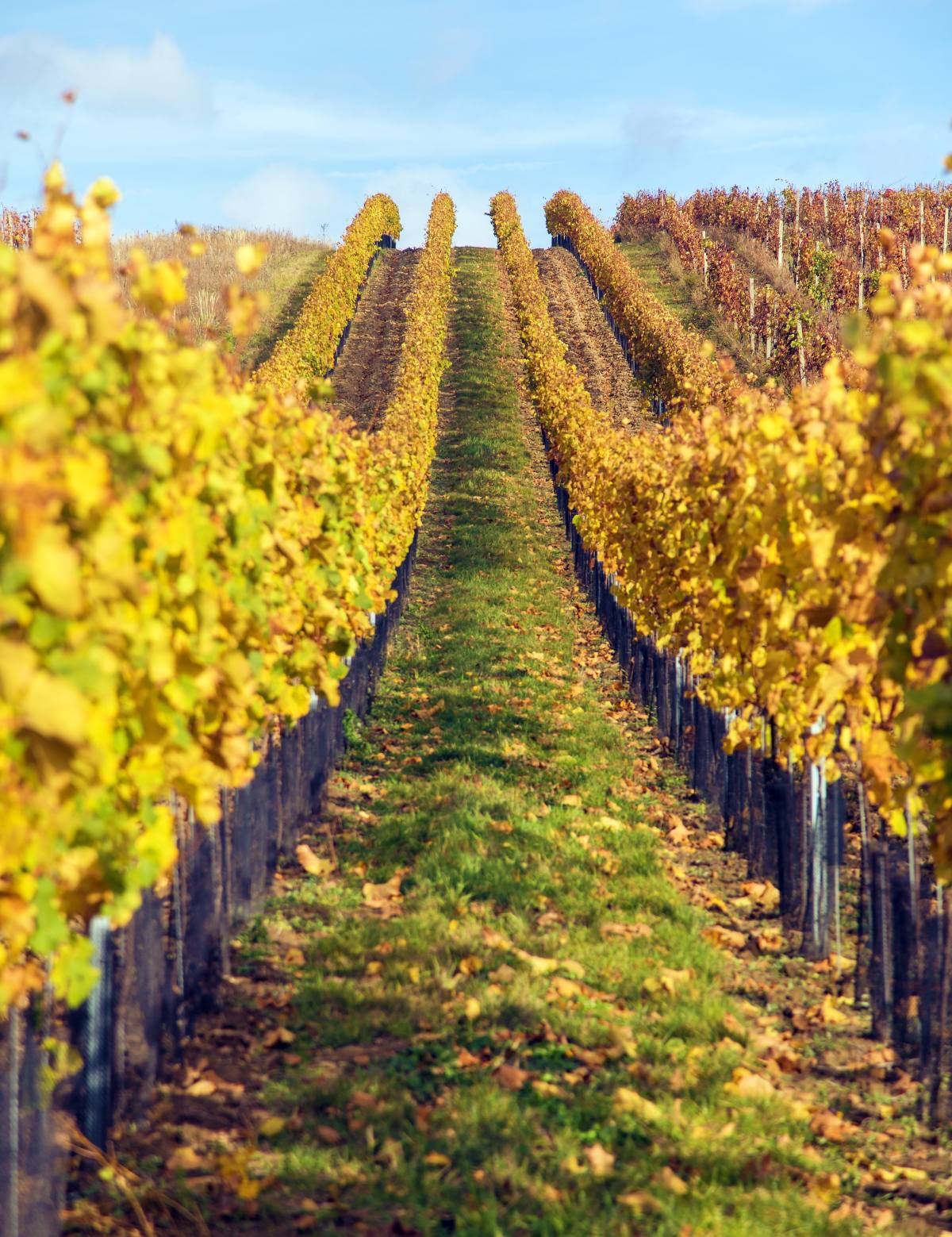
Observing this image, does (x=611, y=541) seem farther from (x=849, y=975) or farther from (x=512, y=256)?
(x=512, y=256)

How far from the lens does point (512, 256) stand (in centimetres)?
4559

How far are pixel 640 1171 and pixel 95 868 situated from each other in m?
2.18

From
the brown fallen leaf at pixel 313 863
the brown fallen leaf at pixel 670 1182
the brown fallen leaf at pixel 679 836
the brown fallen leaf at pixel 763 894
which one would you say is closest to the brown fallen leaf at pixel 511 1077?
the brown fallen leaf at pixel 670 1182

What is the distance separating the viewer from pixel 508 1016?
5.23m

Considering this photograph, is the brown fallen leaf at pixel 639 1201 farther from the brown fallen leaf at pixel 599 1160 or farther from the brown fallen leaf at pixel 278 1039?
the brown fallen leaf at pixel 278 1039

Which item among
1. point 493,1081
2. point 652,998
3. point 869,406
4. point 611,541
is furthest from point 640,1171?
point 611,541

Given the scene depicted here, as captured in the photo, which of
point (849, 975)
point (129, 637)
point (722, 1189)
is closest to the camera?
point (129, 637)

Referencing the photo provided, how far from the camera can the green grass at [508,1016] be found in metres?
4.09

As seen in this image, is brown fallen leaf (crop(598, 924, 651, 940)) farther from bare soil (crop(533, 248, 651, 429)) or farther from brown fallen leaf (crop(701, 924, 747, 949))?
bare soil (crop(533, 248, 651, 429))

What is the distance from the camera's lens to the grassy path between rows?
13.4ft

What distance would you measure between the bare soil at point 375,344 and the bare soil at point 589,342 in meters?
5.08

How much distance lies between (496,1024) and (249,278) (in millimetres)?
36307

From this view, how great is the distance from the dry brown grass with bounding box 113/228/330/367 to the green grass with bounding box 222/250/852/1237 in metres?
23.9

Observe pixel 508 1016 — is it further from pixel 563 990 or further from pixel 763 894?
pixel 763 894
